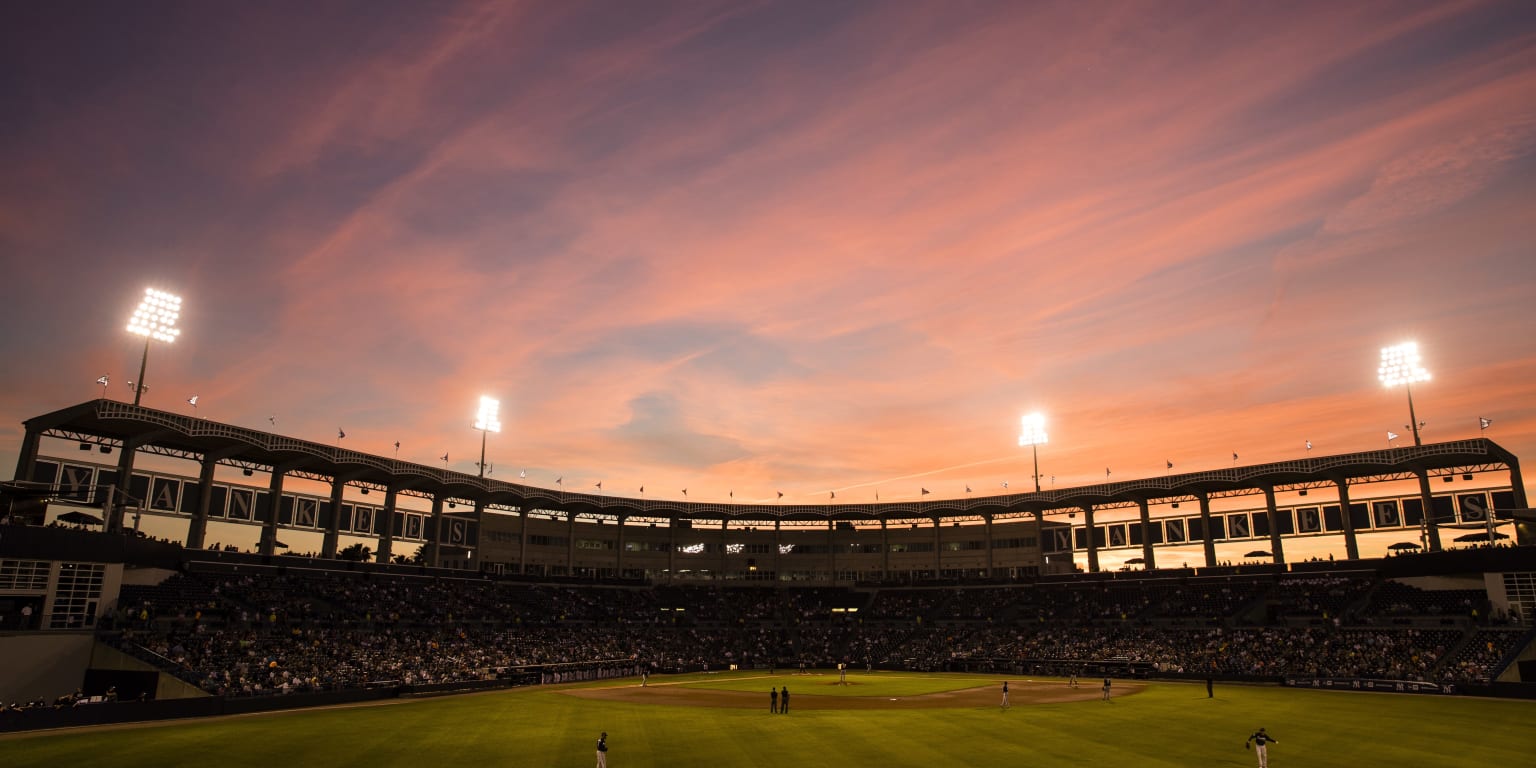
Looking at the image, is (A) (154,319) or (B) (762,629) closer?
(A) (154,319)

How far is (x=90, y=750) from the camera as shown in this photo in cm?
3234

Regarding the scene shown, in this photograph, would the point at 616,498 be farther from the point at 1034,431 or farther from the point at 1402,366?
the point at 1402,366

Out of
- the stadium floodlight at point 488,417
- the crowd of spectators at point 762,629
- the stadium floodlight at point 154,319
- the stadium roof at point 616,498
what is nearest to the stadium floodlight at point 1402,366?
the stadium roof at point 616,498

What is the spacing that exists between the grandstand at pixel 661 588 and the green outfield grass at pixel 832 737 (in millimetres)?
8320

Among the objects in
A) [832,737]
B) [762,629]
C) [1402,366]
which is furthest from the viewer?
[762,629]

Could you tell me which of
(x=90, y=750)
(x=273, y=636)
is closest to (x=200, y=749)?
(x=90, y=750)

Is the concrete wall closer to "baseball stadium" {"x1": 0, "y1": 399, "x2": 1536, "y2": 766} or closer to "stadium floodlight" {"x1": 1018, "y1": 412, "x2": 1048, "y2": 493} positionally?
"baseball stadium" {"x1": 0, "y1": 399, "x2": 1536, "y2": 766}

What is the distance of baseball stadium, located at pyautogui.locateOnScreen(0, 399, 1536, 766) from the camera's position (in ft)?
122

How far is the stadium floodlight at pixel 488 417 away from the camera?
300 feet

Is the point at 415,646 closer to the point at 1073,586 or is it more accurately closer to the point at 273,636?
the point at 273,636

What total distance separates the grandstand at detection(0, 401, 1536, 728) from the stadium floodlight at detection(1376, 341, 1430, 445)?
6254 mm

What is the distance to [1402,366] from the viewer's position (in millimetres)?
73812

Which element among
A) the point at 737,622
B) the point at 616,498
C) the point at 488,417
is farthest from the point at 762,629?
the point at 488,417

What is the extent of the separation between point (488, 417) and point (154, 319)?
34634mm
